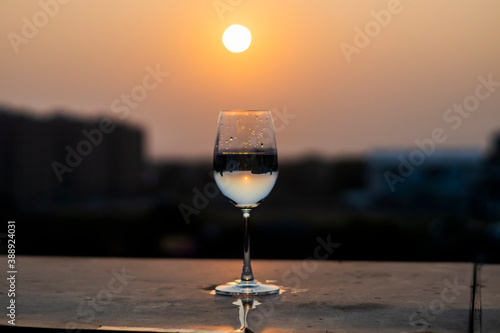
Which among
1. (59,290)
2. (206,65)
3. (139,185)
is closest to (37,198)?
(139,185)

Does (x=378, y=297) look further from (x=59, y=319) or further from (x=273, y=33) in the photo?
(x=273, y=33)

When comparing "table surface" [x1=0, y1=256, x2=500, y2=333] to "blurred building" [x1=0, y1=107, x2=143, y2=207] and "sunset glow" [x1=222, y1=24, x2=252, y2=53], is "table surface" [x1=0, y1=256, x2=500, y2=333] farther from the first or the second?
"blurred building" [x1=0, y1=107, x2=143, y2=207]

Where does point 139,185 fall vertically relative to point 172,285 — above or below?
above

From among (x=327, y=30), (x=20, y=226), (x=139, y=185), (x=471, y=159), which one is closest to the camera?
(x=327, y=30)

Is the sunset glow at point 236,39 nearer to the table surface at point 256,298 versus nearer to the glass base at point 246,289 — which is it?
the table surface at point 256,298

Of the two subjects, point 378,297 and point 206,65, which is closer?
point 378,297

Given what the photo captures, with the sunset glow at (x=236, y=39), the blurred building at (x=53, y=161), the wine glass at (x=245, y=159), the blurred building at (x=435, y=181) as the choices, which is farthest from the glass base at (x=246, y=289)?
the blurred building at (x=53, y=161)

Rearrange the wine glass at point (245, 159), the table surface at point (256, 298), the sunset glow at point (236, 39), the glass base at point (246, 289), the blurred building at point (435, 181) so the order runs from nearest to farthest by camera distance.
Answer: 1. the table surface at point (256, 298)
2. the glass base at point (246, 289)
3. the wine glass at point (245, 159)
4. the sunset glow at point (236, 39)
5. the blurred building at point (435, 181)
